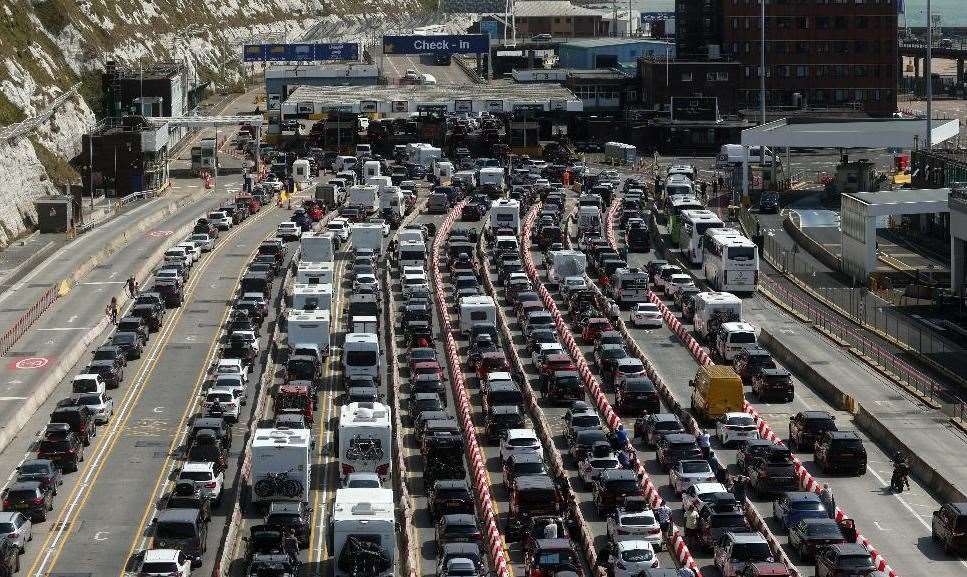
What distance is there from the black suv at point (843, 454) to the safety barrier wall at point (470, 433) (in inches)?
450

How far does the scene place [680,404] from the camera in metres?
73.1

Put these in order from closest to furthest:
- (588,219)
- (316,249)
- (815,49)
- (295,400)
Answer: (295,400)
(316,249)
(588,219)
(815,49)

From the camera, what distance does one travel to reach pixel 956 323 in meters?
87.4

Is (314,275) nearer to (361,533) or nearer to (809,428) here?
(809,428)

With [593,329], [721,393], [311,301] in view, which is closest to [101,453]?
[311,301]

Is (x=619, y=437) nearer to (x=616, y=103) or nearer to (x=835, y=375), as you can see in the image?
(x=835, y=375)

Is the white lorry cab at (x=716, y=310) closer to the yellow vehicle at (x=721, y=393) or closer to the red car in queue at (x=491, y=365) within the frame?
the red car in queue at (x=491, y=365)

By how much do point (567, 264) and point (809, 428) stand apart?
33.6 meters

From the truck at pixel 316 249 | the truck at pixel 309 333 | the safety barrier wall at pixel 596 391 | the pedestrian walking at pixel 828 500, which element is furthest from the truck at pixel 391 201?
the pedestrian walking at pixel 828 500

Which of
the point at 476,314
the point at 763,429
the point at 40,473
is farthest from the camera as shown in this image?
the point at 476,314

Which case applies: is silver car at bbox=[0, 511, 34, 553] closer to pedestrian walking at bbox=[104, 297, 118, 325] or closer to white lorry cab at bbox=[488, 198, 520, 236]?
pedestrian walking at bbox=[104, 297, 118, 325]

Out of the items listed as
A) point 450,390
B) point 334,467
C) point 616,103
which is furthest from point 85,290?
point 616,103

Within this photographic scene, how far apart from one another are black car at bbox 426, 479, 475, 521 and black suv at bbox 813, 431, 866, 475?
12.9 m

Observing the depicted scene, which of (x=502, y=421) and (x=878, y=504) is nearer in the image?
(x=878, y=504)
